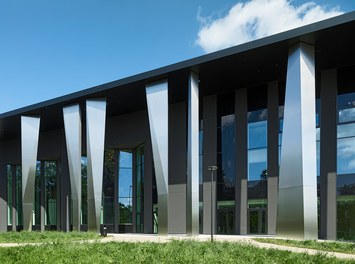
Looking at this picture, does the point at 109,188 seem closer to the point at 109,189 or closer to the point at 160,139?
the point at 109,189

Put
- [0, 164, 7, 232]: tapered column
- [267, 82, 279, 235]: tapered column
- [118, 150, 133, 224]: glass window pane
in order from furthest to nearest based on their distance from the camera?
[0, 164, 7, 232]: tapered column
[118, 150, 133, 224]: glass window pane
[267, 82, 279, 235]: tapered column

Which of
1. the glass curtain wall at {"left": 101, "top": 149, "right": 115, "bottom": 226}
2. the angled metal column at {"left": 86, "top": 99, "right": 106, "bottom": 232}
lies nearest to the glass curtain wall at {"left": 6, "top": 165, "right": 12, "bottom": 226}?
the glass curtain wall at {"left": 101, "top": 149, "right": 115, "bottom": 226}

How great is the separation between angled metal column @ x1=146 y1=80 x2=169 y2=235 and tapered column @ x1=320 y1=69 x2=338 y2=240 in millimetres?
9691

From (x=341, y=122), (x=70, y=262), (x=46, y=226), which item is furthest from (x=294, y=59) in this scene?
(x=46, y=226)

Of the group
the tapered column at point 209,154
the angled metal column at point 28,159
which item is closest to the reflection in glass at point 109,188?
the angled metal column at point 28,159

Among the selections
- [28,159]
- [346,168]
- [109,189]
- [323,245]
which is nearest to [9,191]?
[109,189]

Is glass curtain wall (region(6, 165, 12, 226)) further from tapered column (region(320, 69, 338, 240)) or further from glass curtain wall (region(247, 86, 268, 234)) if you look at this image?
tapered column (region(320, 69, 338, 240))

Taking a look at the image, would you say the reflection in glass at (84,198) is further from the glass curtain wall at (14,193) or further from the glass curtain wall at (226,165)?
the glass curtain wall at (226,165)

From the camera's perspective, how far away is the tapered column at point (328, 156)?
95.6ft

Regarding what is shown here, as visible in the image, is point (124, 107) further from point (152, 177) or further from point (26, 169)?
Answer: point (26, 169)

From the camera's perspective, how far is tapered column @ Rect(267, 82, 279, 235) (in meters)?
32.5

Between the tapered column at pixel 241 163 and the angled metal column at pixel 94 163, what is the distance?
10054 millimetres

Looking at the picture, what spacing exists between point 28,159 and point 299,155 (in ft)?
82.3

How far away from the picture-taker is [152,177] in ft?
134
